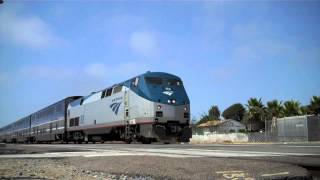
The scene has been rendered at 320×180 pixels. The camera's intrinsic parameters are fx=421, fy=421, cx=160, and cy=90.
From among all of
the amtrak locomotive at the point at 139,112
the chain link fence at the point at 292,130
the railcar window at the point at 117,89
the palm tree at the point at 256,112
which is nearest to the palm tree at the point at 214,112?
the palm tree at the point at 256,112

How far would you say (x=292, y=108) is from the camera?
6700cm

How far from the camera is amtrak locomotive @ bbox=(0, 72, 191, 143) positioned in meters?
24.5

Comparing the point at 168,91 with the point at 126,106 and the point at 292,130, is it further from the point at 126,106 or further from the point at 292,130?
the point at 292,130

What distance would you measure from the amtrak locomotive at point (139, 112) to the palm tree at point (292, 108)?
4078 cm

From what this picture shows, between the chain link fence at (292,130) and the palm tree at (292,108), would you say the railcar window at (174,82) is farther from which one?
the palm tree at (292,108)

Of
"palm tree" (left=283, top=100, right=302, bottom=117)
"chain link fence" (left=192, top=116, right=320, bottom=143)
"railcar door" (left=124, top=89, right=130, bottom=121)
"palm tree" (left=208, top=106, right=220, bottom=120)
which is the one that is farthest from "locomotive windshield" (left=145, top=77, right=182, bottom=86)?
"palm tree" (left=208, top=106, right=220, bottom=120)

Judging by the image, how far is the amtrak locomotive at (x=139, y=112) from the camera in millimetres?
24511

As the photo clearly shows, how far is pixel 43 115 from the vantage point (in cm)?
4897

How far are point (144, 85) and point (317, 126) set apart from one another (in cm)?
1824

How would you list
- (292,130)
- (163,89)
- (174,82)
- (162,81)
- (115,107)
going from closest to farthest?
(163,89) → (162,81) → (174,82) → (115,107) → (292,130)

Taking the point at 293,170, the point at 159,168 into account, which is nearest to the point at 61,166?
the point at 159,168

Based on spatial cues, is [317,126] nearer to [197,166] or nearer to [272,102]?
[197,166]

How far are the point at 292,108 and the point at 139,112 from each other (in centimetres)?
4737

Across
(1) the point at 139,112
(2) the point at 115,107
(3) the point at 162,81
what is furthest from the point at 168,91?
(2) the point at 115,107
